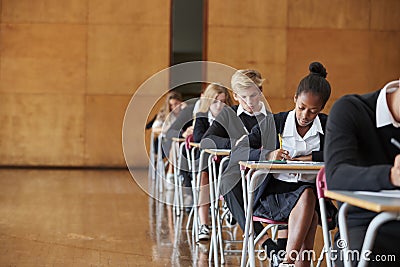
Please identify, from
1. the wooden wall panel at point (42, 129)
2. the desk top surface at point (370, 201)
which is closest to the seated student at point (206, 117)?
the desk top surface at point (370, 201)

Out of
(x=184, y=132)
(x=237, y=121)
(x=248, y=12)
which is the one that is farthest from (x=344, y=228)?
(x=248, y=12)

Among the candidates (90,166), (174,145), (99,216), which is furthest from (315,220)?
(90,166)

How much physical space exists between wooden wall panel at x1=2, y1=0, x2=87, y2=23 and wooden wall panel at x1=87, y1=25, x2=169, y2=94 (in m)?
0.32

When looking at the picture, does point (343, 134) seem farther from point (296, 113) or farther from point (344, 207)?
point (296, 113)

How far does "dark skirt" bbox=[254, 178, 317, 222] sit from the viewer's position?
3162 millimetres

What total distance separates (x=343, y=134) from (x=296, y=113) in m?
1.10

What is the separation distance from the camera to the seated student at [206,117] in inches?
198

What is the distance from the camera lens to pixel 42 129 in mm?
10633

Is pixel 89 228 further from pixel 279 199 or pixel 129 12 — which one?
pixel 129 12

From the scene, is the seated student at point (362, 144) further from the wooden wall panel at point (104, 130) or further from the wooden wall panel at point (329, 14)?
the wooden wall panel at point (329, 14)

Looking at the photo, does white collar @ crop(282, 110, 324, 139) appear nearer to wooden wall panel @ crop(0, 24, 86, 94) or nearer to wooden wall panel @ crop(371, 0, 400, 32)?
wooden wall panel @ crop(0, 24, 86, 94)

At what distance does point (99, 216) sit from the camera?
5.85 meters

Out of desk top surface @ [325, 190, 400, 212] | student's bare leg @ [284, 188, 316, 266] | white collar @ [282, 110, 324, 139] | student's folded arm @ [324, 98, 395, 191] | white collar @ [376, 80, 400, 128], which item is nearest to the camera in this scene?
desk top surface @ [325, 190, 400, 212]

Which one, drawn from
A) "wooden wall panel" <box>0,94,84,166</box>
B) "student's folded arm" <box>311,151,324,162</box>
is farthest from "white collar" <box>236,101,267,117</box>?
"wooden wall panel" <box>0,94,84,166</box>
